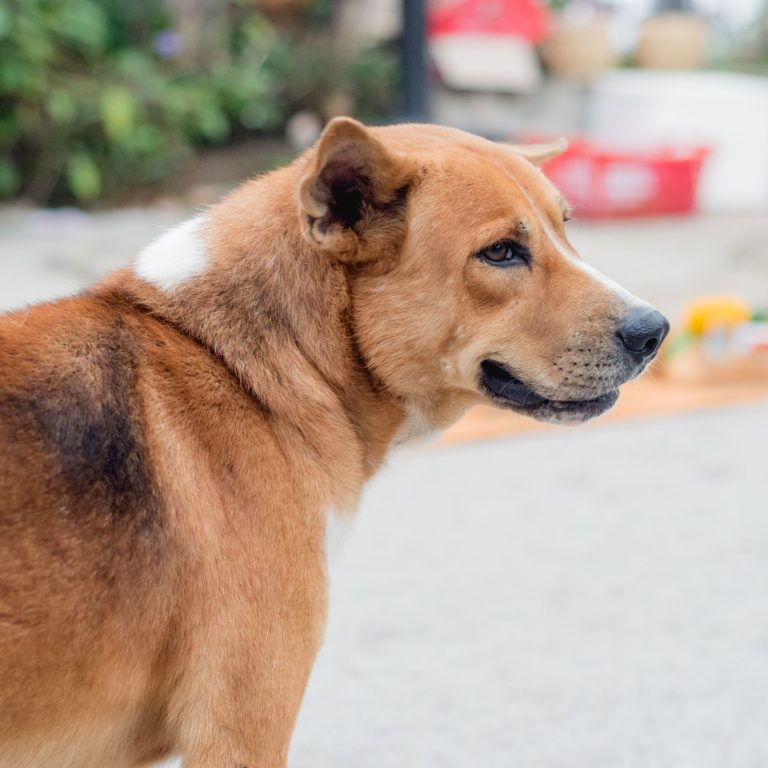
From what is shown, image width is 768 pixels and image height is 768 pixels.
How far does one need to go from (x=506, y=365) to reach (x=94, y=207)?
20.6ft

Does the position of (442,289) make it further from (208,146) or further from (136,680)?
(208,146)

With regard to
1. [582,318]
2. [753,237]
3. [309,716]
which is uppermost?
[582,318]

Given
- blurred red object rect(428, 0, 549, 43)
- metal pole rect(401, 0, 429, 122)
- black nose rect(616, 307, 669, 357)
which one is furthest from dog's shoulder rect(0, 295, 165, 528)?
blurred red object rect(428, 0, 549, 43)

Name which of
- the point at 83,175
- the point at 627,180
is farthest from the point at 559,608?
the point at 627,180

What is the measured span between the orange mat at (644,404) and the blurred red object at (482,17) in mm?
5382

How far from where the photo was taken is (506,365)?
96.7 inches

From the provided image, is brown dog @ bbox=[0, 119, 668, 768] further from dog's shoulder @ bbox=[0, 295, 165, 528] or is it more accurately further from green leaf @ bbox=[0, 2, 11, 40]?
green leaf @ bbox=[0, 2, 11, 40]

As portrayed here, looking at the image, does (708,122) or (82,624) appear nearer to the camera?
(82,624)

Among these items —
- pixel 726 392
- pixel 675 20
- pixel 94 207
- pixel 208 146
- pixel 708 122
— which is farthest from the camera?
pixel 675 20

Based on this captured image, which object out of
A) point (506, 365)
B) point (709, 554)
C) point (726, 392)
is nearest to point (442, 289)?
point (506, 365)

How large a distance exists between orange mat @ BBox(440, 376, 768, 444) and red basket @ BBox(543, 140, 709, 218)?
2704mm

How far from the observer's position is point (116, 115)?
7.71 metres

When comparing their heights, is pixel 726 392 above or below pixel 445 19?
below

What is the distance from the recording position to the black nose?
244 centimetres
